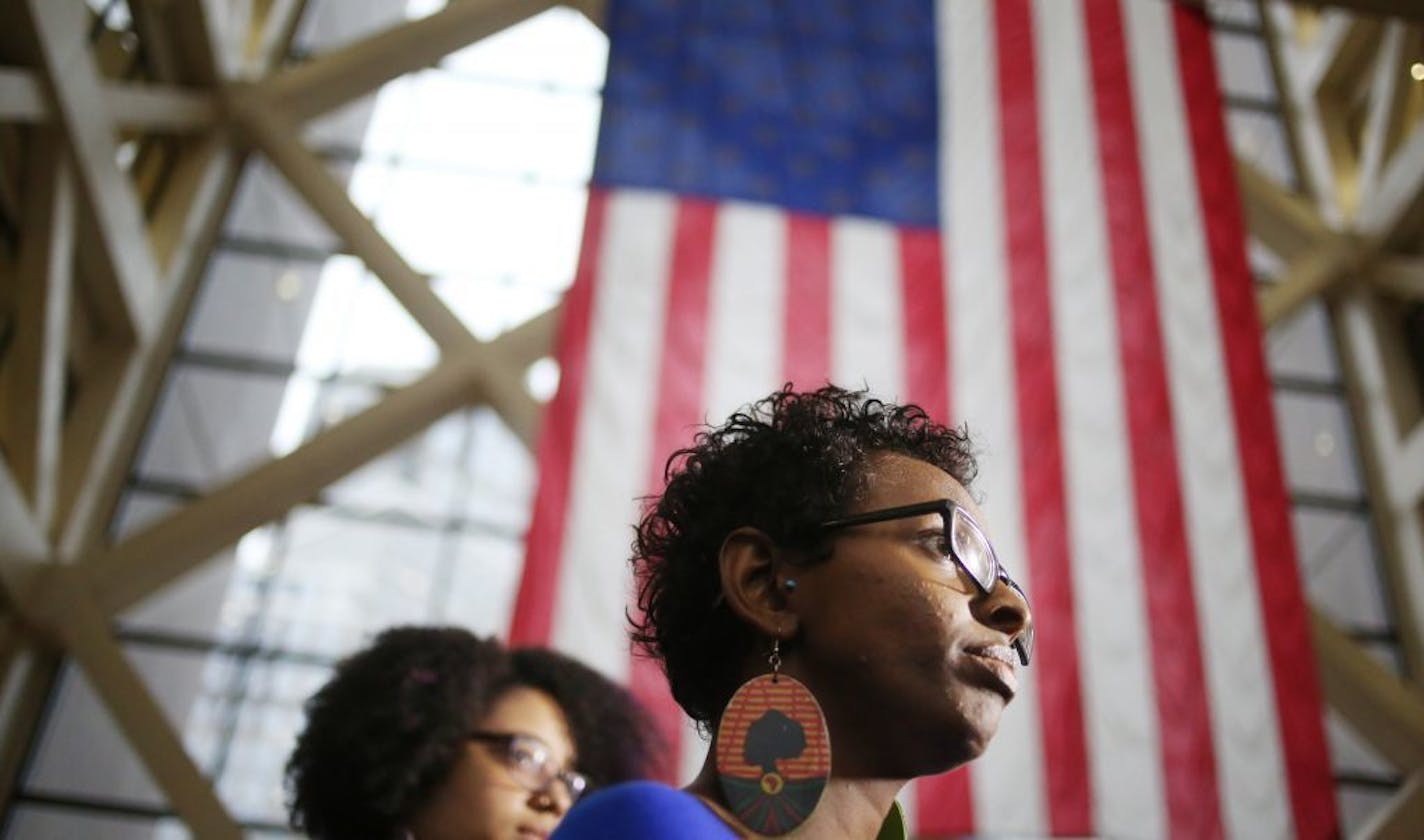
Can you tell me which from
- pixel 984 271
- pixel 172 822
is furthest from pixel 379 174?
pixel 984 271

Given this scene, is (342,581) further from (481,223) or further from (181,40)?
(181,40)

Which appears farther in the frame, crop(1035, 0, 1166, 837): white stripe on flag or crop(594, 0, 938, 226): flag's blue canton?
crop(594, 0, 938, 226): flag's blue canton

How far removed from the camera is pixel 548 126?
10.1 meters

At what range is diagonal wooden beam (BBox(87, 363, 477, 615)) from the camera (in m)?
7.47

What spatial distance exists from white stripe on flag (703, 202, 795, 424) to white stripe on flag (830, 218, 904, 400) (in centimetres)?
21

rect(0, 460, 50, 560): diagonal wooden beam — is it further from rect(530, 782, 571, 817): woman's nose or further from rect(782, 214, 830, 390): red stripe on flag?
rect(530, 782, 571, 817): woman's nose

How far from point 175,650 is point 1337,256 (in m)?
7.69

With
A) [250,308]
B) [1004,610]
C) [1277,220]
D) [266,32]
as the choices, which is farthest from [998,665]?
A: [266,32]

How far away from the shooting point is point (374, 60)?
9023 mm

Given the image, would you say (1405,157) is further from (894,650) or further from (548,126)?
(894,650)

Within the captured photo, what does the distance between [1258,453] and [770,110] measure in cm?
225

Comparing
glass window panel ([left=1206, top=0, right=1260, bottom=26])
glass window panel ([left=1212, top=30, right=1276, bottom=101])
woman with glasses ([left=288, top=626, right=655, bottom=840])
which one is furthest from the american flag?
glass window panel ([left=1206, top=0, right=1260, bottom=26])

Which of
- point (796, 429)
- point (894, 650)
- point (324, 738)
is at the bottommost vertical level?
point (324, 738)

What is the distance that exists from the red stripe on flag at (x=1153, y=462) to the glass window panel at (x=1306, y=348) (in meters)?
4.78
